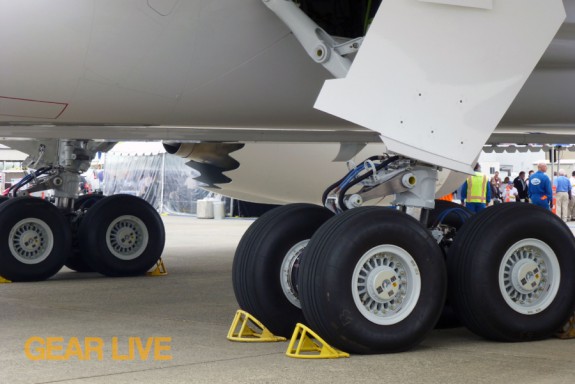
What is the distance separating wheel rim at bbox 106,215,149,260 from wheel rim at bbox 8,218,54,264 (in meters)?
0.69

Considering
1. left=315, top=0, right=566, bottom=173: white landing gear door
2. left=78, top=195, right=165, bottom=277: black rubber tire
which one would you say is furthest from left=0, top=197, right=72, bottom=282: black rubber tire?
left=315, top=0, right=566, bottom=173: white landing gear door

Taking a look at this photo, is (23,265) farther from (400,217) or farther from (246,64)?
(400,217)

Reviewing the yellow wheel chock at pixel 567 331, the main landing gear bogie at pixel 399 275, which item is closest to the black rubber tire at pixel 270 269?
the main landing gear bogie at pixel 399 275

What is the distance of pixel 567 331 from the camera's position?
5609 millimetres

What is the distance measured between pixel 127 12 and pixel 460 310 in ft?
9.17

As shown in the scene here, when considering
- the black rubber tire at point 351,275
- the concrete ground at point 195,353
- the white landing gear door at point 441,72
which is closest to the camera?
the concrete ground at point 195,353

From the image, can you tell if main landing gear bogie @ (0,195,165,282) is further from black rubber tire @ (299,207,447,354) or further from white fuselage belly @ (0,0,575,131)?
black rubber tire @ (299,207,447,354)

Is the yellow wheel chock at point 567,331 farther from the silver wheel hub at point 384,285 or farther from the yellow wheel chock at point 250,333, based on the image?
the yellow wheel chock at point 250,333

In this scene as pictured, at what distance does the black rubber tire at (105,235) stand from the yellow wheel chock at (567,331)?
567 cm

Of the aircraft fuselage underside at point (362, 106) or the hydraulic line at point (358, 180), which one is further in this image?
the hydraulic line at point (358, 180)

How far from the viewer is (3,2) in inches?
210

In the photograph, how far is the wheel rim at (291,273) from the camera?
18.0 ft

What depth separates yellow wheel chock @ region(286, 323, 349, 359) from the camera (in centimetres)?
484

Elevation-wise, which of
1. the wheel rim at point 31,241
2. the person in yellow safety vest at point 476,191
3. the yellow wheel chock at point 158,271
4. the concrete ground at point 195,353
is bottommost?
the concrete ground at point 195,353
